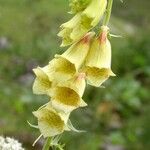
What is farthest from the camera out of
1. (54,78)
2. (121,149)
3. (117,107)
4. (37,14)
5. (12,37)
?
(37,14)

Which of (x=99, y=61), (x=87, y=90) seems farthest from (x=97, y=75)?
(x=87, y=90)

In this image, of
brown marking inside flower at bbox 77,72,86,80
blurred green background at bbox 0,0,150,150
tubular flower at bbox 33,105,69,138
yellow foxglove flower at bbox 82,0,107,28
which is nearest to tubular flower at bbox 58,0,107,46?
yellow foxglove flower at bbox 82,0,107,28

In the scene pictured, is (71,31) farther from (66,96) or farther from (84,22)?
(66,96)

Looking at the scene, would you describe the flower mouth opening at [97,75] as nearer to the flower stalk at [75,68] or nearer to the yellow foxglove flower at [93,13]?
the flower stalk at [75,68]

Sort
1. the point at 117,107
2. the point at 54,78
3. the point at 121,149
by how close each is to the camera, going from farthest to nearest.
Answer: the point at 117,107, the point at 121,149, the point at 54,78

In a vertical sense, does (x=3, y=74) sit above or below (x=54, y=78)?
below

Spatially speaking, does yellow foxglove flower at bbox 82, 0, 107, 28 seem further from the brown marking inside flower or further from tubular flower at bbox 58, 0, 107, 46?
the brown marking inside flower

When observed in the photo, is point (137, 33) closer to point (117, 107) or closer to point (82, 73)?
point (117, 107)

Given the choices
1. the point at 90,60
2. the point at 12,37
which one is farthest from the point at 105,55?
the point at 12,37

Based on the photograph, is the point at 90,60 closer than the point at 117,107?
Yes
